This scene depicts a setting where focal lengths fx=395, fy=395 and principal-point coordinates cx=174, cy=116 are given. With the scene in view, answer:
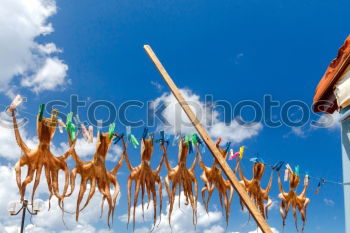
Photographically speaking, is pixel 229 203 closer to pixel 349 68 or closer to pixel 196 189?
pixel 196 189

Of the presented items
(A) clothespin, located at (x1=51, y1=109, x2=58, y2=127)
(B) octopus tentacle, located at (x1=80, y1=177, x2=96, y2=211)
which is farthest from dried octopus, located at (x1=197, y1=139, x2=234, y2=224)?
(A) clothespin, located at (x1=51, y1=109, x2=58, y2=127)

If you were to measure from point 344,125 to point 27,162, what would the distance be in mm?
3646

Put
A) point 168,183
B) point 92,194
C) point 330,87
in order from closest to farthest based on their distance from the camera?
1. point 330,87
2. point 92,194
3. point 168,183

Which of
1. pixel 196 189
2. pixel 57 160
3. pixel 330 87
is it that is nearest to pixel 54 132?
pixel 57 160

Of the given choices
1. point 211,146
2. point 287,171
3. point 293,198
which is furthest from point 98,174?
point 293,198

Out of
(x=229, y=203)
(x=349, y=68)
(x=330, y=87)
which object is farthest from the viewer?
(x=229, y=203)

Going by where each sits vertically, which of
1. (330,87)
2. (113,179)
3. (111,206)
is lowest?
(111,206)

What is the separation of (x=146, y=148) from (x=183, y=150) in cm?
68

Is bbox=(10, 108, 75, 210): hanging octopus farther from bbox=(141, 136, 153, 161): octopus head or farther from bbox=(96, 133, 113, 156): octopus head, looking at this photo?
bbox=(141, 136, 153, 161): octopus head

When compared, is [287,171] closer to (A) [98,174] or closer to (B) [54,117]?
(A) [98,174]

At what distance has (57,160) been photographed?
16.7 feet

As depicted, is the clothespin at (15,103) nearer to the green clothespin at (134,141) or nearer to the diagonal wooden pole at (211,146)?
the green clothespin at (134,141)

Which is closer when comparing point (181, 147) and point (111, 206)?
point (111, 206)

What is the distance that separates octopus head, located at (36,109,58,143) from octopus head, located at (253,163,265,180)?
3733mm
